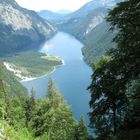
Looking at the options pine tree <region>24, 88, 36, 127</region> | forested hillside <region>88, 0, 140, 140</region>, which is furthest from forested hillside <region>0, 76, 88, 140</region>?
forested hillside <region>88, 0, 140, 140</region>

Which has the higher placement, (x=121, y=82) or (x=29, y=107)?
(x=121, y=82)

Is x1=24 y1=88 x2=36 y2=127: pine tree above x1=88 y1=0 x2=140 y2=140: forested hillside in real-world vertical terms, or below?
below

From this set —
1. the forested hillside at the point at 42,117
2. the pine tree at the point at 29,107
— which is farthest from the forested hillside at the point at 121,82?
the pine tree at the point at 29,107

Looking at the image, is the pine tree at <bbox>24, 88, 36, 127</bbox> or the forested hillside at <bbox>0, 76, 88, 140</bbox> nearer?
the forested hillside at <bbox>0, 76, 88, 140</bbox>

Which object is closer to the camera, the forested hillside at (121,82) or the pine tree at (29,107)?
the forested hillside at (121,82)

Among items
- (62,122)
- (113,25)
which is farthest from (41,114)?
(113,25)

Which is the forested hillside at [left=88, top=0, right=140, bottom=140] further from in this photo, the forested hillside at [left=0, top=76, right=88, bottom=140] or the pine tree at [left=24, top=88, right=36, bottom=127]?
the pine tree at [left=24, top=88, right=36, bottom=127]

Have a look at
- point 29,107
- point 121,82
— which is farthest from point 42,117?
point 121,82

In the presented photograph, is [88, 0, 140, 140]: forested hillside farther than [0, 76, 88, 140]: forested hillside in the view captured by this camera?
No

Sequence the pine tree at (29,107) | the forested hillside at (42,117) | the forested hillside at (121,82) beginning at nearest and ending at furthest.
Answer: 1. the forested hillside at (121,82)
2. the forested hillside at (42,117)
3. the pine tree at (29,107)

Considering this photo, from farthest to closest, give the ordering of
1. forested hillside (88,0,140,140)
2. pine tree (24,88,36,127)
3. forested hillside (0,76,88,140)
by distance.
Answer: pine tree (24,88,36,127) < forested hillside (0,76,88,140) < forested hillside (88,0,140,140)

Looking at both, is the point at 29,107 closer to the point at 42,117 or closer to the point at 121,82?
the point at 42,117

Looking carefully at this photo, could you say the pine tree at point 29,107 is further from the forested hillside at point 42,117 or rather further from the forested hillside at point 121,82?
the forested hillside at point 121,82

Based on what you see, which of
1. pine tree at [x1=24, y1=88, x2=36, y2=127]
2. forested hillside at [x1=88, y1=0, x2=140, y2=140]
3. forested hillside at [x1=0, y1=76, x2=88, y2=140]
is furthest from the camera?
pine tree at [x1=24, y1=88, x2=36, y2=127]
